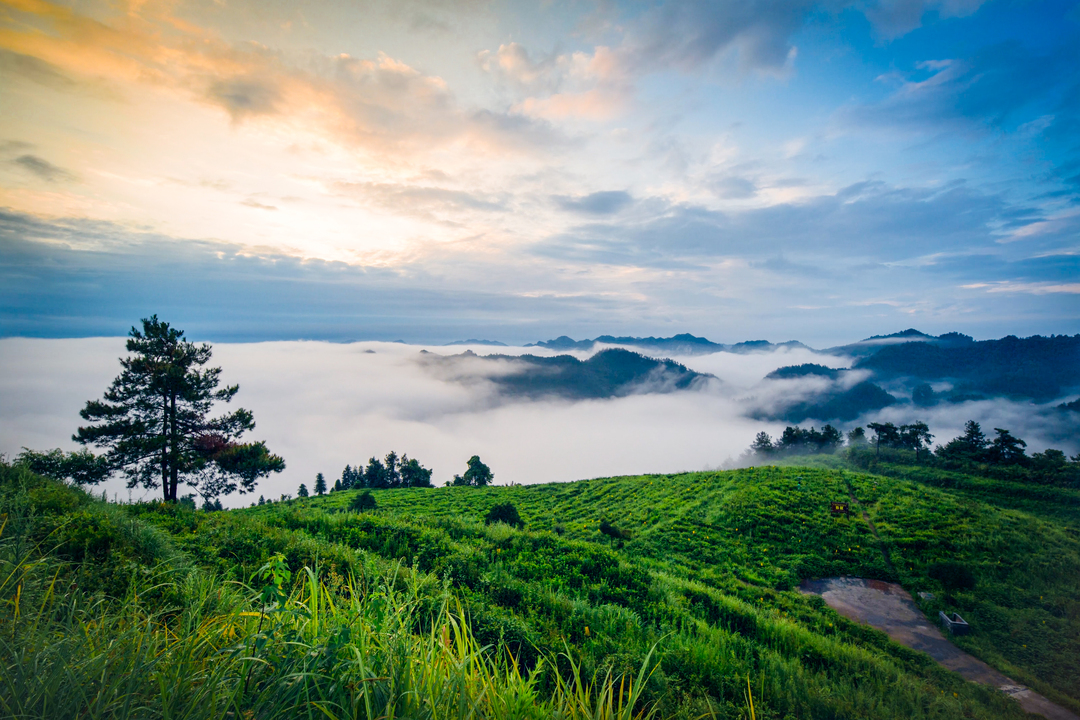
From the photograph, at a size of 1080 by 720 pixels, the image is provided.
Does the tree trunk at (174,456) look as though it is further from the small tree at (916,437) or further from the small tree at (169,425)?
the small tree at (916,437)

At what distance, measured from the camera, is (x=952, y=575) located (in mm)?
13305

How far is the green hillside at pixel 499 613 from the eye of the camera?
2141 mm

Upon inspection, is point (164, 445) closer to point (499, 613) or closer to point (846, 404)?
point (499, 613)

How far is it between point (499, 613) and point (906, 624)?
1316 cm

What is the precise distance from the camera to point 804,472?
26141 mm

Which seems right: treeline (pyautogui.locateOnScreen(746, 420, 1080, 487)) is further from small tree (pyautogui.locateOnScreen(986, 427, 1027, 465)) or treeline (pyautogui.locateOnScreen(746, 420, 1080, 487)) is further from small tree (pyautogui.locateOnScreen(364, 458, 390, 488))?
small tree (pyautogui.locateOnScreen(364, 458, 390, 488))

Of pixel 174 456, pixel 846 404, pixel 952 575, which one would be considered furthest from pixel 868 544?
pixel 846 404

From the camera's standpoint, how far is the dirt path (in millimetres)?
8108

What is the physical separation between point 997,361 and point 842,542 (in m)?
249

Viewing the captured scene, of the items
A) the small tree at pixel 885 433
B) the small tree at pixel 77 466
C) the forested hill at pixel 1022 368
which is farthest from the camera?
the forested hill at pixel 1022 368

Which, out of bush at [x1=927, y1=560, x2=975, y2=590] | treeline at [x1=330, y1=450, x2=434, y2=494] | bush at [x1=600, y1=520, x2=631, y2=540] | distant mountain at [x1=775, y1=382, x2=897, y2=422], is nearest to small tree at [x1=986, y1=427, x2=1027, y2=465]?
bush at [x1=927, y1=560, x2=975, y2=590]

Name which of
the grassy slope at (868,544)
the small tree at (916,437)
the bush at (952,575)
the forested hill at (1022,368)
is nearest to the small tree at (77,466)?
the grassy slope at (868,544)

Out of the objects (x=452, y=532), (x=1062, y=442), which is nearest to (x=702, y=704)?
(x=452, y=532)

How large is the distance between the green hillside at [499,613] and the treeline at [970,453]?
559 inches
